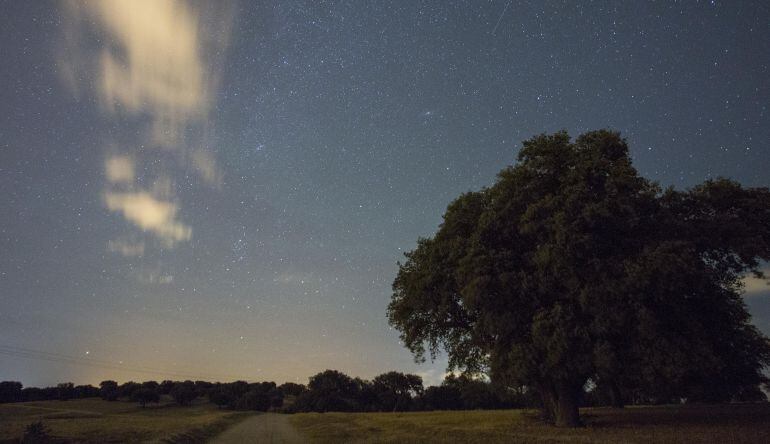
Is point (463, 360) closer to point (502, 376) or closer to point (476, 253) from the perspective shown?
point (502, 376)

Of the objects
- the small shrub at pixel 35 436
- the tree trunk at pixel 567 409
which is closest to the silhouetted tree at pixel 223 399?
the small shrub at pixel 35 436

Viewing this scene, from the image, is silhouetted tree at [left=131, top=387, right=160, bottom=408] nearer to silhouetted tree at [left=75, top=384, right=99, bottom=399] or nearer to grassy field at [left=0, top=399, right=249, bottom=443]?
grassy field at [left=0, top=399, right=249, bottom=443]

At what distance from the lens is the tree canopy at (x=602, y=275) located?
25.5 metres

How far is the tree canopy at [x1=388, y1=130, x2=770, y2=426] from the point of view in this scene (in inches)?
1005

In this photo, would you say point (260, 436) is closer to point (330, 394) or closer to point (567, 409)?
point (567, 409)

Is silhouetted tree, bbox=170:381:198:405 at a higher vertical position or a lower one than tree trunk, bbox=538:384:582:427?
higher

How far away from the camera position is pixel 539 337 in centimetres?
2634

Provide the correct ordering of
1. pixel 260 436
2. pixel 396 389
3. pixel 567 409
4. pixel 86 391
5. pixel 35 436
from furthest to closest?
1. pixel 86 391
2. pixel 396 389
3. pixel 260 436
4. pixel 35 436
5. pixel 567 409

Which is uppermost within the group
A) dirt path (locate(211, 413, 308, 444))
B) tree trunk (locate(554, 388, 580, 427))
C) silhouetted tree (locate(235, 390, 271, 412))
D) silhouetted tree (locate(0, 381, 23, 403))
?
silhouetted tree (locate(0, 381, 23, 403))

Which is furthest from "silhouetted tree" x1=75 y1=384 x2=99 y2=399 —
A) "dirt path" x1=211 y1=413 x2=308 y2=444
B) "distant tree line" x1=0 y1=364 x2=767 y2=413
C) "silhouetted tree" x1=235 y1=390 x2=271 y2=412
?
"dirt path" x1=211 y1=413 x2=308 y2=444

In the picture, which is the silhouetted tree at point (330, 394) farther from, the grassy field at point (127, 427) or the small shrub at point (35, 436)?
the small shrub at point (35, 436)

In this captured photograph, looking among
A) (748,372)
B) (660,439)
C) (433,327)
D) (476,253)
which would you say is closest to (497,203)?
(476,253)

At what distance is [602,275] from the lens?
26.1 metres

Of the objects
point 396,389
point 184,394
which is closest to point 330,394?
point 396,389
